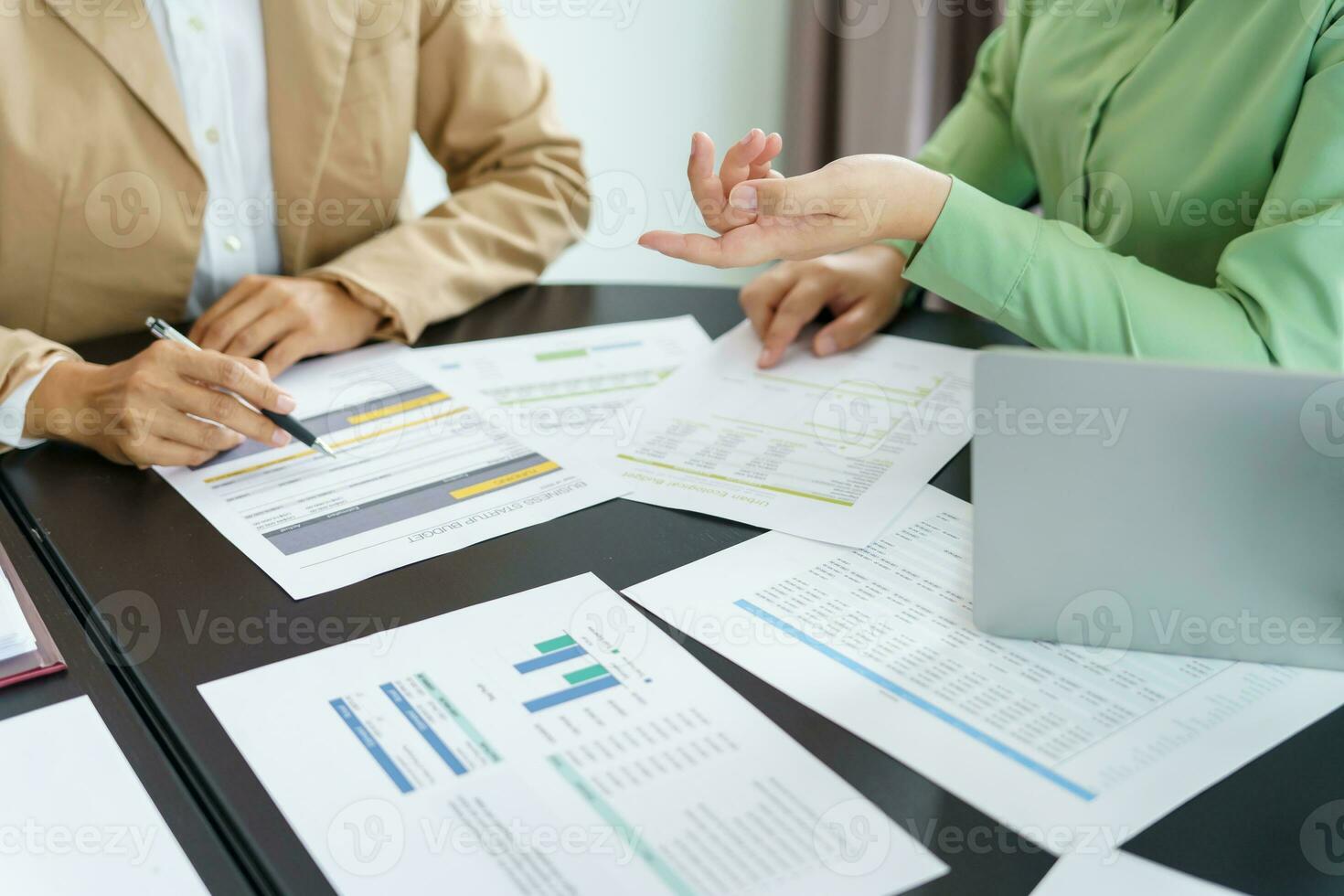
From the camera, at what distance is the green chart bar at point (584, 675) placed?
68cm

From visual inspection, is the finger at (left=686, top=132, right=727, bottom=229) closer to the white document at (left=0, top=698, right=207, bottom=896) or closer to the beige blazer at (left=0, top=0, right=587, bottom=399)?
→ the beige blazer at (left=0, top=0, right=587, bottom=399)

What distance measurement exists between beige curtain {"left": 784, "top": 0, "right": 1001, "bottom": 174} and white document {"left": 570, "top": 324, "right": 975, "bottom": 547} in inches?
A: 56.4

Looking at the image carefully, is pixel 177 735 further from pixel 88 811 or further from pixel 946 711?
pixel 946 711

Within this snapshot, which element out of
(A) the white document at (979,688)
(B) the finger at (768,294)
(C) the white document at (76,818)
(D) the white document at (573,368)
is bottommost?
(C) the white document at (76,818)

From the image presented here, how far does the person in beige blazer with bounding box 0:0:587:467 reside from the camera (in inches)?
40.3

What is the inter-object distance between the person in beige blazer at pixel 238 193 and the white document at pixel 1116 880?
74 cm

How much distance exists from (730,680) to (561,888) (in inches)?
7.6

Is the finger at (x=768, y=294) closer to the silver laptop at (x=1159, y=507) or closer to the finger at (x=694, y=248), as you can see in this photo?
the finger at (x=694, y=248)

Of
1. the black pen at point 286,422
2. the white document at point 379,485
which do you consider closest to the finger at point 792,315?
the white document at point 379,485

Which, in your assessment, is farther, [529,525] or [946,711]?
[529,525]

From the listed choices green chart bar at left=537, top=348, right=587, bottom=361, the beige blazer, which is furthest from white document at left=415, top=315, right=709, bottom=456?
the beige blazer

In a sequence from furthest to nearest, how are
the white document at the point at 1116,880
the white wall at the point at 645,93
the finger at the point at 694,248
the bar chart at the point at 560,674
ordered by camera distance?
the white wall at the point at 645,93 → the finger at the point at 694,248 → the bar chart at the point at 560,674 → the white document at the point at 1116,880

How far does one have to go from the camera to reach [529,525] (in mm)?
876

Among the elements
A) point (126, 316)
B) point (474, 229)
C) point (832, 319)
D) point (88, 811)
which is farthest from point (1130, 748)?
point (126, 316)
